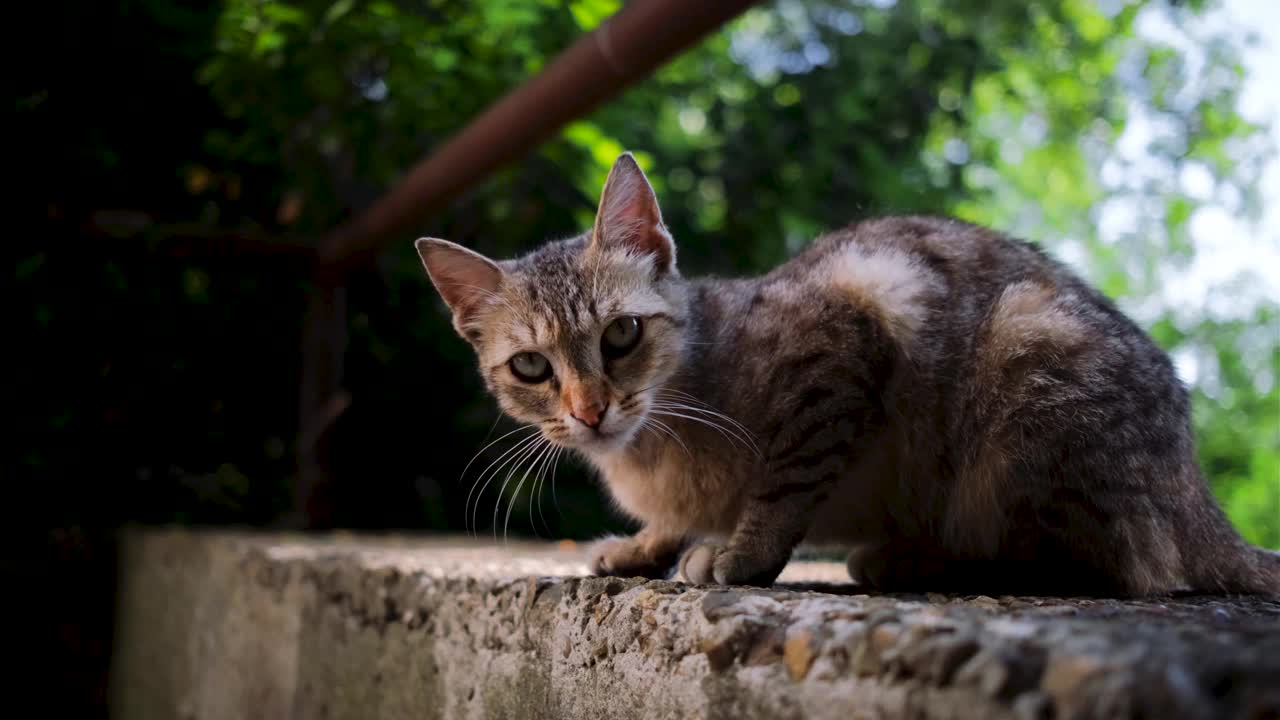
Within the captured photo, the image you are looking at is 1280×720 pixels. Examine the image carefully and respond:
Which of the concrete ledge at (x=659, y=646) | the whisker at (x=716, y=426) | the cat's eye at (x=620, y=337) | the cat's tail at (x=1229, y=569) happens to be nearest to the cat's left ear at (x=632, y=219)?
the cat's eye at (x=620, y=337)

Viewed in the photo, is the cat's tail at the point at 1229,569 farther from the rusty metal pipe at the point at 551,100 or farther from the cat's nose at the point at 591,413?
the rusty metal pipe at the point at 551,100

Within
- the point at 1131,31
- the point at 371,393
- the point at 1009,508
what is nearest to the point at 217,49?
the point at 371,393

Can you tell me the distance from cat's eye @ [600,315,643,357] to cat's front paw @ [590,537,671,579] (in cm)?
39

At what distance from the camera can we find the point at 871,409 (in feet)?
5.56

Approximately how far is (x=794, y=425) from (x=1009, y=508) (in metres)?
0.37

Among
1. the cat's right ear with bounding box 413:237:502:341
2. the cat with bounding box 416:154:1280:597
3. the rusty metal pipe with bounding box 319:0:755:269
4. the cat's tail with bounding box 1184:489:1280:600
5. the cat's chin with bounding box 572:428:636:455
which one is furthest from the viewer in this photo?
the rusty metal pipe with bounding box 319:0:755:269

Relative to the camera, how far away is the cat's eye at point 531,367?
A: 1.86 meters

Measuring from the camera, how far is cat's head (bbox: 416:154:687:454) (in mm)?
1785

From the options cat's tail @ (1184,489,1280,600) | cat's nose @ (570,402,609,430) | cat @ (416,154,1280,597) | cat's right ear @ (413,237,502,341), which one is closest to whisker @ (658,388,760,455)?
cat @ (416,154,1280,597)

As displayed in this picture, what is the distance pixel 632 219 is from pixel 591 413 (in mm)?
424

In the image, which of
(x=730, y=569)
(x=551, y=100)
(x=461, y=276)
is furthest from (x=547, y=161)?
(x=730, y=569)

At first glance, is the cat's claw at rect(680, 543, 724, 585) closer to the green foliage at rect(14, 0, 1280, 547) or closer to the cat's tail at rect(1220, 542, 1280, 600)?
the cat's tail at rect(1220, 542, 1280, 600)

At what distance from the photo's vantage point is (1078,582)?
5.04ft

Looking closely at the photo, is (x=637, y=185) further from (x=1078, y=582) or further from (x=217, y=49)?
(x=217, y=49)
